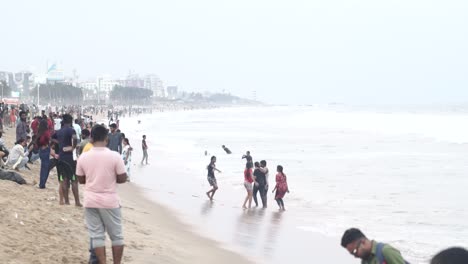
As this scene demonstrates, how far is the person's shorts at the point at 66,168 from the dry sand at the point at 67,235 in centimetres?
48

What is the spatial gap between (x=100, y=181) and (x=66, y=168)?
3.78m

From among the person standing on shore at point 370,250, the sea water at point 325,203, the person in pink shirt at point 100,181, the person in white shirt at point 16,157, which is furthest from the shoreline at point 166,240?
the person standing on shore at point 370,250

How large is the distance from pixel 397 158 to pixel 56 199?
20843 mm

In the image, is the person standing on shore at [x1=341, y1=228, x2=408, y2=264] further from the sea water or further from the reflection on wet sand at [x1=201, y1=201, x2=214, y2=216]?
the reflection on wet sand at [x1=201, y1=201, x2=214, y2=216]

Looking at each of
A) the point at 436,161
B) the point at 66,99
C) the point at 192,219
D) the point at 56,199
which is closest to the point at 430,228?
the point at 192,219

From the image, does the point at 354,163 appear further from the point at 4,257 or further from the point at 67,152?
the point at 4,257

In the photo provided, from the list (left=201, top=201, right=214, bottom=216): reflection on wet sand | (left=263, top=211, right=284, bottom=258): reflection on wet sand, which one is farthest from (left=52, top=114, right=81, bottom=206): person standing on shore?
(left=201, top=201, right=214, bottom=216): reflection on wet sand

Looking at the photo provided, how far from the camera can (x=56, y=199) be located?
10.4 metres

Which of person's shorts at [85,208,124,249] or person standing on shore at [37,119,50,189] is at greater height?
person standing on shore at [37,119,50,189]

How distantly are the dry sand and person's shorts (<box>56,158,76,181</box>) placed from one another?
0.48 meters

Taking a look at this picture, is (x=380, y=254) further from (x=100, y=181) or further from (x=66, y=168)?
(x=66, y=168)

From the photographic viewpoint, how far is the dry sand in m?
6.80

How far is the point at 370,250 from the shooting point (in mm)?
3865

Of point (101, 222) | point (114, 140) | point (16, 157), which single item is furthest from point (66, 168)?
point (114, 140)
